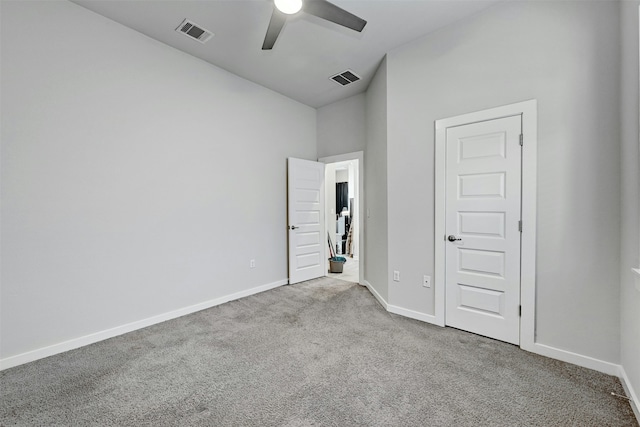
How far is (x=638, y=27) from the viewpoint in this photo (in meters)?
1.62

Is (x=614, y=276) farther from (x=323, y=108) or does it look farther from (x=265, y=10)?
(x=323, y=108)

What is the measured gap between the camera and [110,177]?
2.61 meters

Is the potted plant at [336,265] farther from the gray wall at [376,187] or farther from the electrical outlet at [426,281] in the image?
the electrical outlet at [426,281]

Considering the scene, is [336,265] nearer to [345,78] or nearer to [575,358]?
[345,78]

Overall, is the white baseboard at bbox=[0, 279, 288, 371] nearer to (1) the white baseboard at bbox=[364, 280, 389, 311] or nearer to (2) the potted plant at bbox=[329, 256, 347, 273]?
(1) the white baseboard at bbox=[364, 280, 389, 311]

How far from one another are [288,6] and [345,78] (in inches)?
79.6

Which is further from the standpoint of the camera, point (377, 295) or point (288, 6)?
point (377, 295)

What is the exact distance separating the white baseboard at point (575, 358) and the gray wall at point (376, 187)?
147cm

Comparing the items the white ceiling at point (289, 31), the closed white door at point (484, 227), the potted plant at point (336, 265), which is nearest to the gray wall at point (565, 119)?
the closed white door at point (484, 227)

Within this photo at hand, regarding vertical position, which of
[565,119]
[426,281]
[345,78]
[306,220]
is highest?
[345,78]

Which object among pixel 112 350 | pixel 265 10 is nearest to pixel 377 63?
pixel 265 10

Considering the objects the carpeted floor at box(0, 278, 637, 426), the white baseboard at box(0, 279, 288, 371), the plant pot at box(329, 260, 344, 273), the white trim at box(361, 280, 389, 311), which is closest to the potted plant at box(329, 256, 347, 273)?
the plant pot at box(329, 260, 344, 273)

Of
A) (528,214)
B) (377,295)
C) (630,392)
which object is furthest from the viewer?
(377,295)

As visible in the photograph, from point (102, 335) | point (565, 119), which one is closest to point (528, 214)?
point (565, 119)
